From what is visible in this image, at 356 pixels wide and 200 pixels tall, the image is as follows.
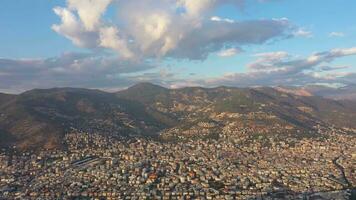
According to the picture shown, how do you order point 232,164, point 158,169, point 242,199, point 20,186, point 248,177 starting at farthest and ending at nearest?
point 232,164 → point 158,169 → point 248,177 → point 20,186 → point 242,199

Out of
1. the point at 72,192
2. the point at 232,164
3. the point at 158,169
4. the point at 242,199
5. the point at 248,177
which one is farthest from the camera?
the point at 232,164

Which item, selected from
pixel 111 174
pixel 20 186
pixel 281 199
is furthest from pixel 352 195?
pixel 20 186

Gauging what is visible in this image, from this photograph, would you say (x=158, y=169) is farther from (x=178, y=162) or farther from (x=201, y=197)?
(x=201, y=197)

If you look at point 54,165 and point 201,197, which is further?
point 54,165

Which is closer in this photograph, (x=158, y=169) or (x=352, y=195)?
(x=352, y=195)

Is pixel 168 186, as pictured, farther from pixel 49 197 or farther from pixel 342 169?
pixel 342 169

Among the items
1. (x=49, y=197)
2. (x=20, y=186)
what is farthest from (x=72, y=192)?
(x=20, y=186)

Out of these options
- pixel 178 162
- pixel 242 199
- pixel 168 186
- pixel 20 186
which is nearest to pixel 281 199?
pixel 242 199

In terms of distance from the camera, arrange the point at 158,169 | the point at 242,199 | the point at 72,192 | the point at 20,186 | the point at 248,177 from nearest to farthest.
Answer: the point at 242,199 → the point at 72,192 → the point at 20,186 → the point at 248,177 → the point at 158,169

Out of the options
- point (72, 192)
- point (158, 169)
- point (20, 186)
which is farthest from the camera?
point (158, 169)
